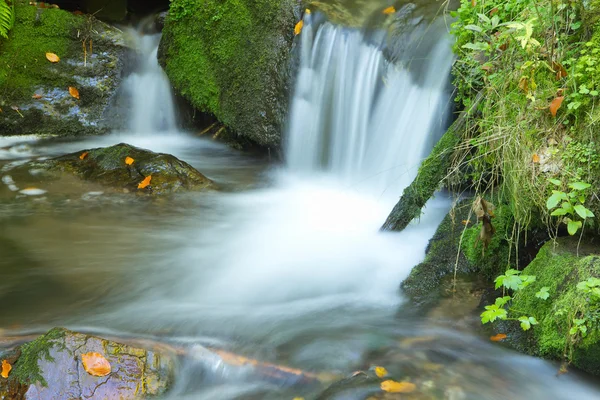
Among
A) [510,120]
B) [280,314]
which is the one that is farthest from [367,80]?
[280,314]

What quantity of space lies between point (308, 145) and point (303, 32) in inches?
53.5

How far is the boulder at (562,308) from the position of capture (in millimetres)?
2805

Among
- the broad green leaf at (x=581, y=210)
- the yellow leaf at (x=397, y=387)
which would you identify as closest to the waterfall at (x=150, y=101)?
the yellow leaf at (x=397, y=387)

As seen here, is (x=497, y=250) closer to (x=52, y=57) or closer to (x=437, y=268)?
(x=437, y=268)

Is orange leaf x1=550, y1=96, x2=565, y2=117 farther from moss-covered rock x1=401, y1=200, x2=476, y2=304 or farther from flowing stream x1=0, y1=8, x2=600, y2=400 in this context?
flowing stream x1=0, y1=8, x2=600, y2=400

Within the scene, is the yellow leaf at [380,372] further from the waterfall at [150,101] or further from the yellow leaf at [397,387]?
the waterfall at [150,101]

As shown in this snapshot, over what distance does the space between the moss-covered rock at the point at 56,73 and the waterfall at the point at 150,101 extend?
10.2 inches

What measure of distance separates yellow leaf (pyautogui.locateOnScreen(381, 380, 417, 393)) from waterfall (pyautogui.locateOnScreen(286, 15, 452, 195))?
3022 mm

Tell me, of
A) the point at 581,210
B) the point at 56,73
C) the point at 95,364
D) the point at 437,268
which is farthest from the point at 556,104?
the point at 56,73

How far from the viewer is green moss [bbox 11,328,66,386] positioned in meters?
2.73

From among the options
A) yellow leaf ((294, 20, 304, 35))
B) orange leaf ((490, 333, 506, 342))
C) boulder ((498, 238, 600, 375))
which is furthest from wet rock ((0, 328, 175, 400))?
yellow leaf ((294, 20, 304, 35))

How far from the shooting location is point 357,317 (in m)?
3.68

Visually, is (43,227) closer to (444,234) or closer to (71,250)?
(71,250)

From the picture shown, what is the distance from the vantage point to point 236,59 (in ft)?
23.0
